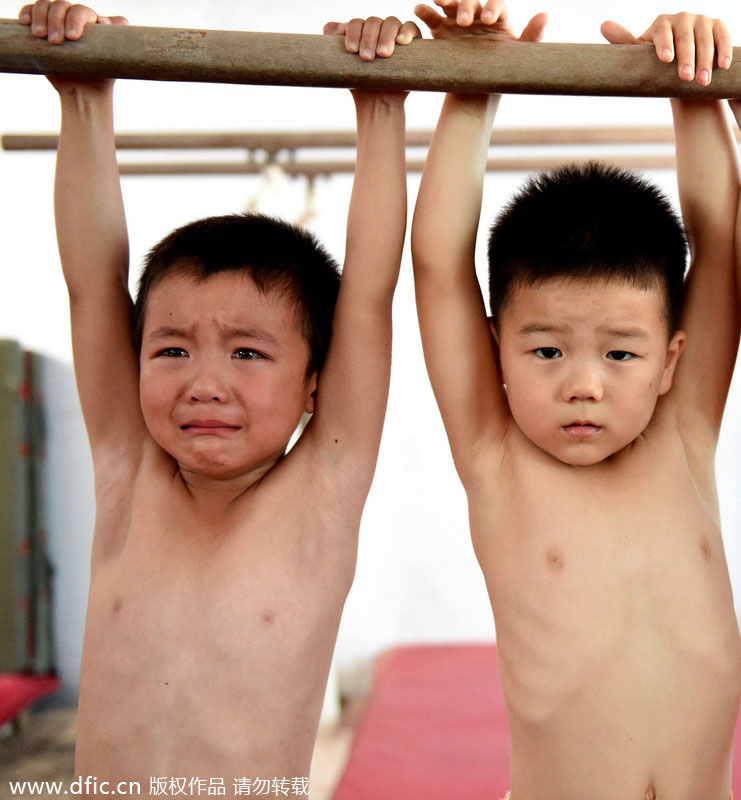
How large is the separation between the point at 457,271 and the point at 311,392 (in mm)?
195

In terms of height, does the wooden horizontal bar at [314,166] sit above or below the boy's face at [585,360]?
above

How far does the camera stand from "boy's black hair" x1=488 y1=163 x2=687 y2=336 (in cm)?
89

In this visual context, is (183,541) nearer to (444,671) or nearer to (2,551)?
(444,671)

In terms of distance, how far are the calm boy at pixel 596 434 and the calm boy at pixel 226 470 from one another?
0.08 metres

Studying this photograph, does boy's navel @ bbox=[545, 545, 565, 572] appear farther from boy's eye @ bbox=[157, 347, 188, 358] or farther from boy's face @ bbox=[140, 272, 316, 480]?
boy's eye @ bbox=[157, 347, 188, 358]

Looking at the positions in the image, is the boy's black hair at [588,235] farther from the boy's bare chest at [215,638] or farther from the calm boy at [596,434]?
the boy's bare chest at [215,638]

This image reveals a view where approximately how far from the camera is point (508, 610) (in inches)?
36.2

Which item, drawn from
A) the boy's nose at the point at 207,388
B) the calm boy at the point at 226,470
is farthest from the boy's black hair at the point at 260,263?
the boy's nose at the point at 207,388

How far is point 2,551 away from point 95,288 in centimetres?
140

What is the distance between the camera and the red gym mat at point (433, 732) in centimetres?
153

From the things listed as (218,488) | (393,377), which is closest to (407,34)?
(218,488)

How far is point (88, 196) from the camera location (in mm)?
988

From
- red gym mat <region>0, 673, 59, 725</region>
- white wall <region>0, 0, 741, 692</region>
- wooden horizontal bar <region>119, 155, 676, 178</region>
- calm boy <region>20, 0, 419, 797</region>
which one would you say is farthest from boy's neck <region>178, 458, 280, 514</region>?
white wall <region>0, 0, 741, 692</region>

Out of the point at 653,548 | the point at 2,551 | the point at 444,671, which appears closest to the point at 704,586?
the point at 653,548
